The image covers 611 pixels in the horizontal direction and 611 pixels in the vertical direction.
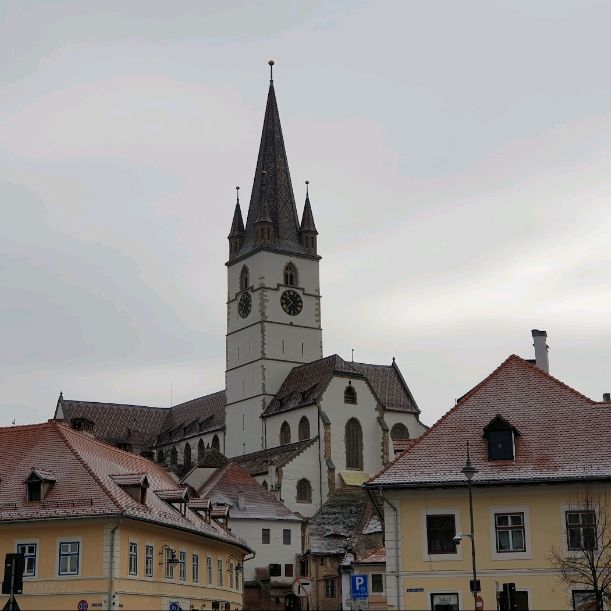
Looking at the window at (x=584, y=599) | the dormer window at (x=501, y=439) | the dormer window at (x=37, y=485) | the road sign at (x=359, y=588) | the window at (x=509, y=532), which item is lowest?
the window at (x=584, y=599)

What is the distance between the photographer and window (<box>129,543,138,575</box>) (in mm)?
43719

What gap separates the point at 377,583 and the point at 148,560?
26.6 metres

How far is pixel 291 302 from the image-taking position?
412 feet

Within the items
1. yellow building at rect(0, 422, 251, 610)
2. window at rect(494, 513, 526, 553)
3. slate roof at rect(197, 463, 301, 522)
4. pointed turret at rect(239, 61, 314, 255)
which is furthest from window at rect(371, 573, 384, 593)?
pointed turret at rect(239, 61, 314, 255)

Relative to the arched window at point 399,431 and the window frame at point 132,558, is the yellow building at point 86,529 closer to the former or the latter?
the window frame at point 132,558

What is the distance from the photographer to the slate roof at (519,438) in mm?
40906

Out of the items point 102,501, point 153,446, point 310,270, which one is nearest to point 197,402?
point 153,446

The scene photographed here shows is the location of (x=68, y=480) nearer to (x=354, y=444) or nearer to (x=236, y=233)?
(x=354, y=444)

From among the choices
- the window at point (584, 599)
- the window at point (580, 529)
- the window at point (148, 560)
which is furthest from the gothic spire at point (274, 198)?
the window at point (584, 599)

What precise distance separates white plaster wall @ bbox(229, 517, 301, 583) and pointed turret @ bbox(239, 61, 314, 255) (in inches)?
1641

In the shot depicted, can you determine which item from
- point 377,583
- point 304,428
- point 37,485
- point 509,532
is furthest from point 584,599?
point 304,428

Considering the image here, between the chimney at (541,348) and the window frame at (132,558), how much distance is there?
18.0 metres

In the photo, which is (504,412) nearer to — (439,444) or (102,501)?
(439,444)

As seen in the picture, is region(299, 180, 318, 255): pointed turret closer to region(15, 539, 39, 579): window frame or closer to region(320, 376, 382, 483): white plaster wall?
region(320, 376, 382, 483): white plaster wall
